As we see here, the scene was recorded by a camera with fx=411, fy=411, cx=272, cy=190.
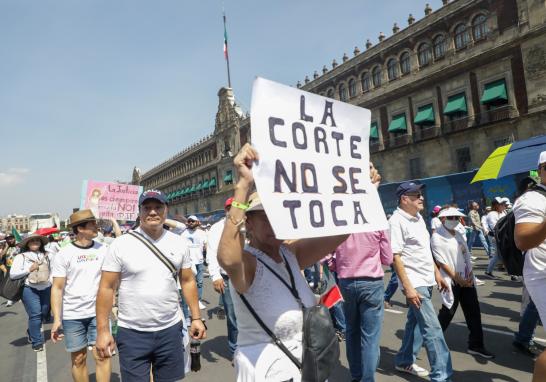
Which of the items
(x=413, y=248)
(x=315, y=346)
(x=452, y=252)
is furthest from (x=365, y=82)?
(x=315, y=346)

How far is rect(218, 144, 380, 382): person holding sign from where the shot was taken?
167 cm

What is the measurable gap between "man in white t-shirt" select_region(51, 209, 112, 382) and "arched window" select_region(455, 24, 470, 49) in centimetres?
2506

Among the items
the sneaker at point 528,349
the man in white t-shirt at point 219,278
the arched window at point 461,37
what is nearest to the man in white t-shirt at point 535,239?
the sneaker at point 528,349

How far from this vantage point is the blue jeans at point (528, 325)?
4.34 meters

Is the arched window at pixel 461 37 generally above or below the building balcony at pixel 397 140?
above

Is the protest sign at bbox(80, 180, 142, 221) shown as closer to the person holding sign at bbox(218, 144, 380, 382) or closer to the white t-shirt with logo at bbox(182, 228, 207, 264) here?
the white t-shirt with logo at bbox(182, 228, 207, 264)

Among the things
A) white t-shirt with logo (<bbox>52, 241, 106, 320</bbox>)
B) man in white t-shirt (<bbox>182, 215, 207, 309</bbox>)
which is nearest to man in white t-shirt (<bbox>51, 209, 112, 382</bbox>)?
white t-shirt with logo (<bbox>52, 241, 106, 320</bbox>)

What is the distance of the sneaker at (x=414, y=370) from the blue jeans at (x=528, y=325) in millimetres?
1282

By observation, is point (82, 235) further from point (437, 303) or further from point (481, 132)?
point (481, 132)

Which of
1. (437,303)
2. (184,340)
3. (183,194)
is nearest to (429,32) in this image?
(437,303)

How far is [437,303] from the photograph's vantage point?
270 inches

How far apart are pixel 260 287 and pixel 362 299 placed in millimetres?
1969

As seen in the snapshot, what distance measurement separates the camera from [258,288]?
180 cm

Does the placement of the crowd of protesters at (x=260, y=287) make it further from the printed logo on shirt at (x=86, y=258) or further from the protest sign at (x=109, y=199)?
the protest sign at (x=109, y=199)
